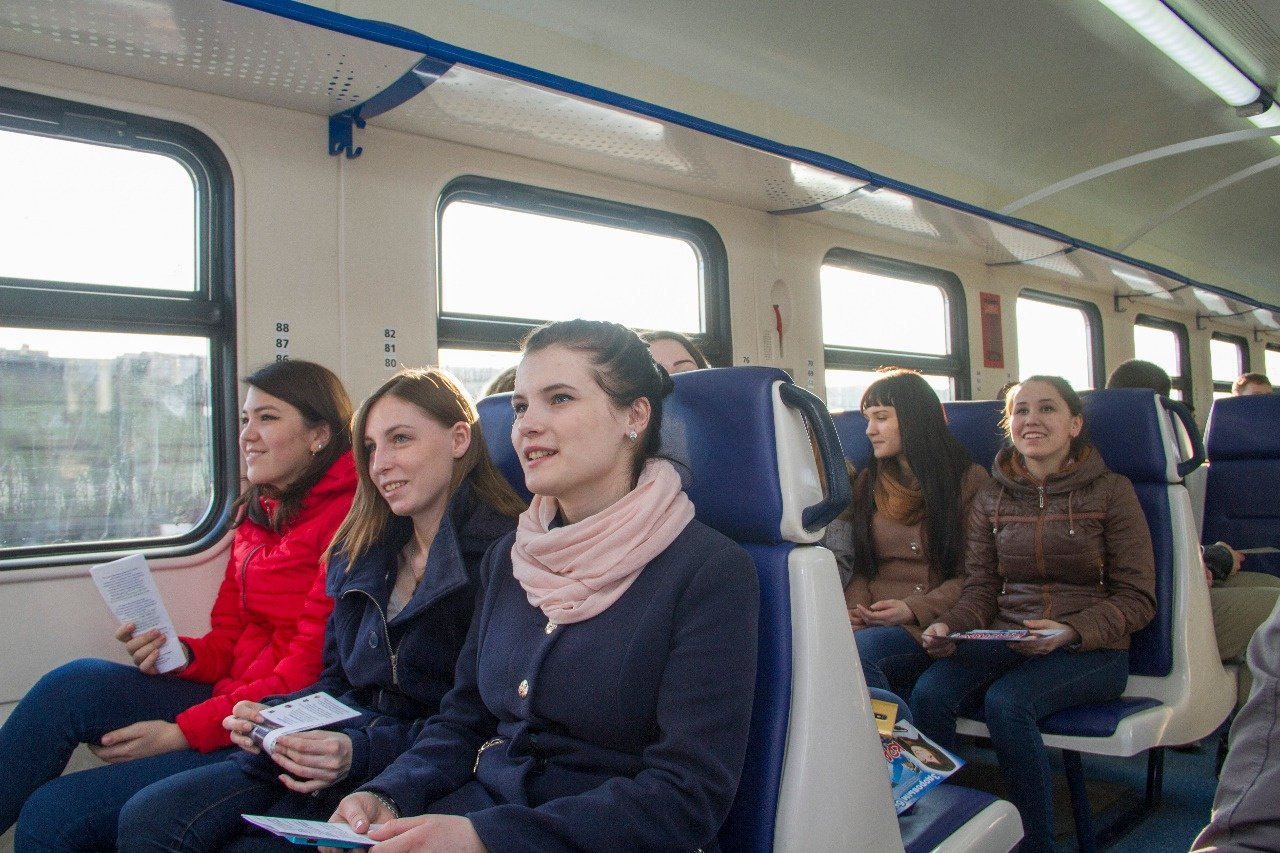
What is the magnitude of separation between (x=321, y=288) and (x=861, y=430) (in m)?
1.95

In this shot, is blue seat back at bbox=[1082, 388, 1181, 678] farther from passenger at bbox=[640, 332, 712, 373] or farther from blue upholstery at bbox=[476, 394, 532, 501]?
blue upholstery at bbox=[476, 394, 532, 501]

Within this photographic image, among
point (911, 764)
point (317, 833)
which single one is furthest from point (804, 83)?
point (317, 833)

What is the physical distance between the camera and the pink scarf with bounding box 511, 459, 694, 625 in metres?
1.42

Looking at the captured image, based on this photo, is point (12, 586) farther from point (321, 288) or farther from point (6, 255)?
point (321, 288)

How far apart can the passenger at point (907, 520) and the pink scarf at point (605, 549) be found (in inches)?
61.7

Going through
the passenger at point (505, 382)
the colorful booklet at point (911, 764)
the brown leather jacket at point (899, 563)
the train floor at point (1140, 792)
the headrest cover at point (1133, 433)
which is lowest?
the train floor at point (1140, 792)

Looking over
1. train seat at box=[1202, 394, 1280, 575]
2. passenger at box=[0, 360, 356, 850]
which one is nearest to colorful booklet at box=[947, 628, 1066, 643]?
passenger at box=[0, 360, 356, 850]

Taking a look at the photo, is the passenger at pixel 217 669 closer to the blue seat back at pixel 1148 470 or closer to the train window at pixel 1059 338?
the blue seat back at pixel 1148 470

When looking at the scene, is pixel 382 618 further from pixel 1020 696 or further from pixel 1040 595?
pixel 1040 595

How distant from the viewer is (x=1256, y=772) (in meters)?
0.83

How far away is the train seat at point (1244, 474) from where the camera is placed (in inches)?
158

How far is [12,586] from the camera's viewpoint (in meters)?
2.54

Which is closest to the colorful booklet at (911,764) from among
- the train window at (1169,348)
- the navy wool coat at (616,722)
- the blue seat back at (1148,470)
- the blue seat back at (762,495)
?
the blue seat back at (762,495)

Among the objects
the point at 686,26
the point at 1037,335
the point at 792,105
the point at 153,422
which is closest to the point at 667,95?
the point at 686,26
